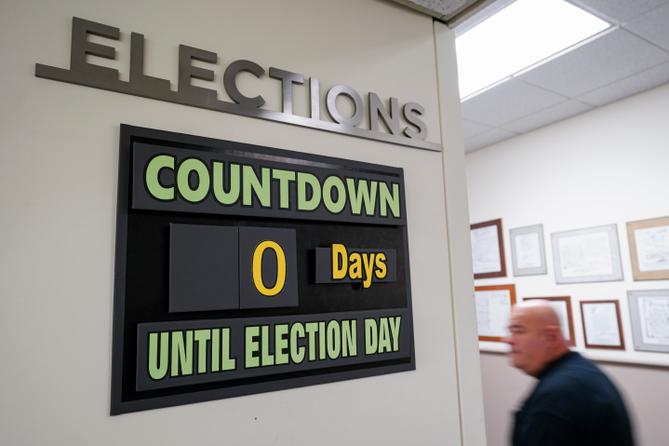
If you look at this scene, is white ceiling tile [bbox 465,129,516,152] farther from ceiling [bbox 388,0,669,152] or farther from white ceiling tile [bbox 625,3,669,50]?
white ceiling tile [bbox 625,3,669,50]

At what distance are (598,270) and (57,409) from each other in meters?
3.13

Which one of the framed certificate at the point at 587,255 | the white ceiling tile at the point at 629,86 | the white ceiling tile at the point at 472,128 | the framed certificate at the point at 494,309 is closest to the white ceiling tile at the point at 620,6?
the white ceiling tile at the point at 629,86

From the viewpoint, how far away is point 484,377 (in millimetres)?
3842

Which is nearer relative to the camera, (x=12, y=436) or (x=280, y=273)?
(x=12, y=436)

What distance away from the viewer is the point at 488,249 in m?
3.87

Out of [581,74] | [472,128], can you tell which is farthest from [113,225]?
[472,128]

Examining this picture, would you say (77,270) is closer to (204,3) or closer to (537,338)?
(204,3)

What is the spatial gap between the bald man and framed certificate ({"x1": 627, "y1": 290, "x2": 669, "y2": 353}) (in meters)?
2.03

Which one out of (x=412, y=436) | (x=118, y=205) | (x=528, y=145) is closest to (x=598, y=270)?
(x=528, y=145)

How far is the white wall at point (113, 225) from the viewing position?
1.07m

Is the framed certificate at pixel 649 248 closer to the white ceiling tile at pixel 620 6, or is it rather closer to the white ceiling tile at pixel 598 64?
the white ceiling tile at pixel 598 64

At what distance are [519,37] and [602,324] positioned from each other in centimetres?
190

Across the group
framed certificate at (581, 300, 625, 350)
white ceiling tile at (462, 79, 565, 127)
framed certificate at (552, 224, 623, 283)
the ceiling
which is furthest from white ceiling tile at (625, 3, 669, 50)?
framed certificate at (581, 300, 625, 350)

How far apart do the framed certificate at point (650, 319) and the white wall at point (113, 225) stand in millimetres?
1686
